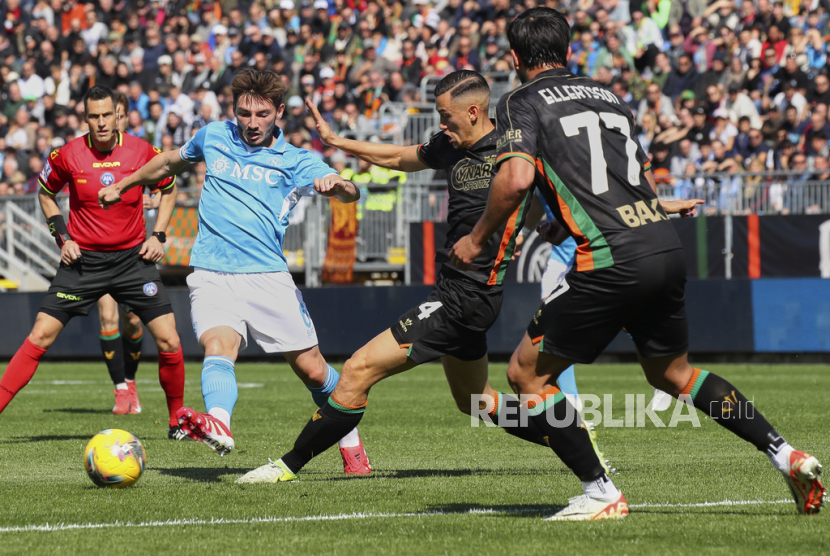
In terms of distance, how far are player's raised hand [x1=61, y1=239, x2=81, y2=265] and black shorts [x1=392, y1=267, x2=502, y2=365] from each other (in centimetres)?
352

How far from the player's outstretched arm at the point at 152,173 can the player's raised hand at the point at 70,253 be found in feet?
5.28

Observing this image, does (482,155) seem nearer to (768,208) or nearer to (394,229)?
(768,208)

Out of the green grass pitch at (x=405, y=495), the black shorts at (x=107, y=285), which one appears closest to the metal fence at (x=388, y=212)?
the green grass pitch at (x=405, y=495)

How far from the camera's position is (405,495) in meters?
5.79

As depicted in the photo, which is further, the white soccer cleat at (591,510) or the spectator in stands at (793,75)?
the spectator in stands at (793,75)

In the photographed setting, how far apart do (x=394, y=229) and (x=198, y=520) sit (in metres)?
13.4

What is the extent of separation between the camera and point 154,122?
22.9m

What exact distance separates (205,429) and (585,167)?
2.22 metres

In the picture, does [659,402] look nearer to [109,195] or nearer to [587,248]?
[109,195]

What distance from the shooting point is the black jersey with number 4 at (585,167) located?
4781mm

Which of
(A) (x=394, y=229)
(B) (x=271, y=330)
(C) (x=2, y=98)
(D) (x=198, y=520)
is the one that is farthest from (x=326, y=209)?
(D) (x=198, y=520)

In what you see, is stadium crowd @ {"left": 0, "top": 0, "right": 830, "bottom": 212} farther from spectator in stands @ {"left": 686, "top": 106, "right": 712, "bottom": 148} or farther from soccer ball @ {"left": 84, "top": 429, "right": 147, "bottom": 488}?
soccer ball @ {"left": 84, "top": 429, "right": 147, "bottom": 488}

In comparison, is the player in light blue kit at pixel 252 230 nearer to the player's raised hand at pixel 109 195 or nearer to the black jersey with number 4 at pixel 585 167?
the player's raised hand at pixel 109 195

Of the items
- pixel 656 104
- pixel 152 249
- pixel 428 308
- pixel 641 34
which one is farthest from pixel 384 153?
pixel 641 34
